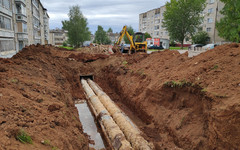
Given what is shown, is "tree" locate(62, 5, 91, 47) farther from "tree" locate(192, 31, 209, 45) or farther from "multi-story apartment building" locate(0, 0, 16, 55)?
"tree" locate(192, 31, 209, 45)

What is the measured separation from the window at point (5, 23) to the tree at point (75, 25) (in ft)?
90.9

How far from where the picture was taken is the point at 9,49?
2147 cm

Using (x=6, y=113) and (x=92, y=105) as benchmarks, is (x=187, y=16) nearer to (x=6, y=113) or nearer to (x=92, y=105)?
(x=92, y=105)

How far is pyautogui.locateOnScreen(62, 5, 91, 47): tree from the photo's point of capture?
49375mm

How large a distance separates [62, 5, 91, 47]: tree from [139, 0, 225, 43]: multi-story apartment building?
2418cm

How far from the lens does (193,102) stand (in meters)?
7.24

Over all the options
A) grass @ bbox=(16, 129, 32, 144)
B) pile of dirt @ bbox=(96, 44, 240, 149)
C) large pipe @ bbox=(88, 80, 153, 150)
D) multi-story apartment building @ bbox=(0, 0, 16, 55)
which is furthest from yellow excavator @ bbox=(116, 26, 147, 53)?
grass @ bbox=(16, 129, 32, 144)

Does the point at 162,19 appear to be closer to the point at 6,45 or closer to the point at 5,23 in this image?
the point at 5,23

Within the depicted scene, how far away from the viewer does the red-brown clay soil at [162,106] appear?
4559mm

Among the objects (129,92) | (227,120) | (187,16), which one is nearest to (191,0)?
(187,16)

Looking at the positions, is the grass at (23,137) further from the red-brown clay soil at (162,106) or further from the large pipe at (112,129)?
the large pipe at (112,129)

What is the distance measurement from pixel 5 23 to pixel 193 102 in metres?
22.1

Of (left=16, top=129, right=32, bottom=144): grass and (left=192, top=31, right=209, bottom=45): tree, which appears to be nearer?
(left=16, top=129, right=32, bottom=144): grass

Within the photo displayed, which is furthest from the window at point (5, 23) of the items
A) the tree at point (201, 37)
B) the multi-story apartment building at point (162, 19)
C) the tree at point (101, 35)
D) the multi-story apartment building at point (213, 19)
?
the tree at point (101, 35)
